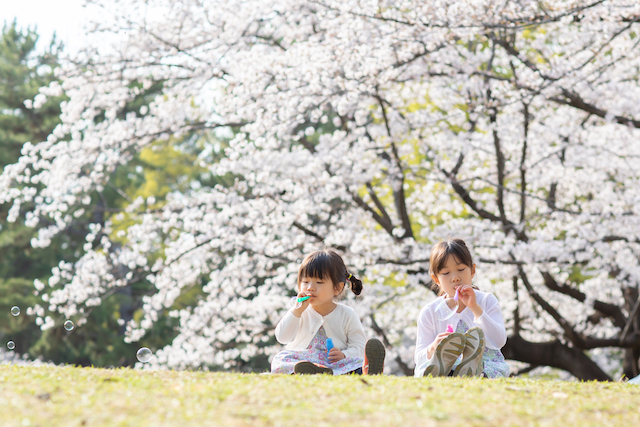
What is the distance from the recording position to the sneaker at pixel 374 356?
147 inches

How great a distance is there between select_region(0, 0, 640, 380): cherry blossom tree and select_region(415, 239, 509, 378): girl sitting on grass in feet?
8.65

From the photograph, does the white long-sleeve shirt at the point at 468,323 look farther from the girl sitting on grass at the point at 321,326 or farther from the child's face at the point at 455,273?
the girl sitting on grass at the point at 321,326

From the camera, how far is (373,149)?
7.72 m

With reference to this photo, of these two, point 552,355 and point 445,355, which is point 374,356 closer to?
point 445,355

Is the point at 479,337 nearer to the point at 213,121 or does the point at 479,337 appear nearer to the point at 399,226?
the point at 399,226

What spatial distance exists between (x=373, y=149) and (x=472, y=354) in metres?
4.62

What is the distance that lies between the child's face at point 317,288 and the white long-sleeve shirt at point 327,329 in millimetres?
135

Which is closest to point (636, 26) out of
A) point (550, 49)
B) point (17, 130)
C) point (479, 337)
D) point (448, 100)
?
point (550, 49)

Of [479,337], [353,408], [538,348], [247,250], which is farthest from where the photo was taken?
[247,250]

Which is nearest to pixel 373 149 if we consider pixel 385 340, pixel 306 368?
pixel 385 340

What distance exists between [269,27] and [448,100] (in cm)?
264

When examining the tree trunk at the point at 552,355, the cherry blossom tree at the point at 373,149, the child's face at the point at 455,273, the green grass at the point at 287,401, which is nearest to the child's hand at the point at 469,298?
the child's face at the point at 455,273

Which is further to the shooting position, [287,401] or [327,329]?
[327,329]

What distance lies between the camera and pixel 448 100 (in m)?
8.01
